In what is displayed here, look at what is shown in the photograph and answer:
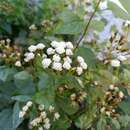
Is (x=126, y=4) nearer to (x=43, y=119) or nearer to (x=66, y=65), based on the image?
(x=66, y=65)

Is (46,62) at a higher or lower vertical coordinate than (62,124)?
higher

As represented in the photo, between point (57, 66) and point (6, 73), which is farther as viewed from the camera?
point (6, 73)

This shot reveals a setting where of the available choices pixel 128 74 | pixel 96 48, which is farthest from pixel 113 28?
pixel 128 74

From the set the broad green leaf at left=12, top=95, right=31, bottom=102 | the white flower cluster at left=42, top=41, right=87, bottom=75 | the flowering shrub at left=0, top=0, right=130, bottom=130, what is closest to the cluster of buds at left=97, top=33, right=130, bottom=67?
the flowering shrub at left=0, top=0, right=130, bottom=130

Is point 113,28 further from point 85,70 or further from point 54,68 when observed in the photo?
point 54,68

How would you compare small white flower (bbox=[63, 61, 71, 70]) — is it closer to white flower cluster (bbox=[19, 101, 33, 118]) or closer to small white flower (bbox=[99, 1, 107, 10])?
white flower cluster (bbox=[19, 101, 33, 118])

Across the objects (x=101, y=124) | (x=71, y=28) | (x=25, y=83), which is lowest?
(x=101, y=124)

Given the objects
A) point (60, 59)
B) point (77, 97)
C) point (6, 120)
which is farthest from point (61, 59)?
point (6, 120)
